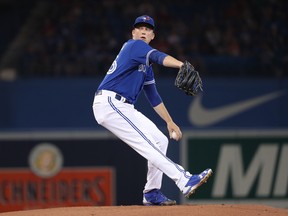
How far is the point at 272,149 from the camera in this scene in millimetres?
12242

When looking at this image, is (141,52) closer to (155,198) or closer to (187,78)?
(187,78)

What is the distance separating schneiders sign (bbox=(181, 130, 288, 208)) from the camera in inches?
Result: 471

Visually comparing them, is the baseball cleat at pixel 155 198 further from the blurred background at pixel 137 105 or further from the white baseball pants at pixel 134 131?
the blurred background at pixel 137 105

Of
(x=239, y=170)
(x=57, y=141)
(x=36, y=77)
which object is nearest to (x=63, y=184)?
(x=57, y=141)

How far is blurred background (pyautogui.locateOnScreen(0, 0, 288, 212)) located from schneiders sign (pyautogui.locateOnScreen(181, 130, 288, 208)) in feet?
0.05

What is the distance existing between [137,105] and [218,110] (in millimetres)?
1301

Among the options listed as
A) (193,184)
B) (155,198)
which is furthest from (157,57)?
(155,198)

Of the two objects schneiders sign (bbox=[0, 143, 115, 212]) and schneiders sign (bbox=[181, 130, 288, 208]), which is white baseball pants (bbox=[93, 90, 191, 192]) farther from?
schneiders sign (bbox=[181, 130, 288, 208])

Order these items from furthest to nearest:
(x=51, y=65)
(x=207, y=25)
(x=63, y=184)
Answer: (x=207, y=25) < (x=51, y=65) < (x=63, y=184)

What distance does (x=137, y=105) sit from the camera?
12359mm

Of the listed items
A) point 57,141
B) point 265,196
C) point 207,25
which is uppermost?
point 207,25

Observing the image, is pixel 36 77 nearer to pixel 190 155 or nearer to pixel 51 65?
pixel 51 65

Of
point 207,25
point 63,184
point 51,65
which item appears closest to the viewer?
point 63,184

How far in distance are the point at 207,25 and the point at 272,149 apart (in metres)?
2.59
